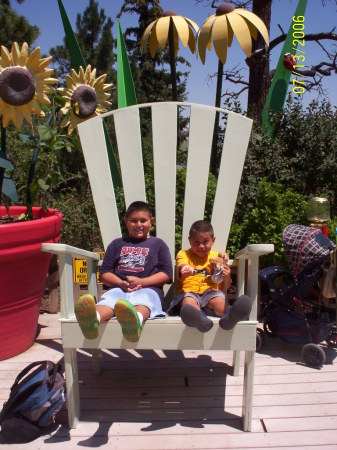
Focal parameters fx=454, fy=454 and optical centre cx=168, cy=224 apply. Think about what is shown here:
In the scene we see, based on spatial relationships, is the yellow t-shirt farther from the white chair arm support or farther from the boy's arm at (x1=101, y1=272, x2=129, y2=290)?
the white chair arm support

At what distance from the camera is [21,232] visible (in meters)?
2.17

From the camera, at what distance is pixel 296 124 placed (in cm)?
389

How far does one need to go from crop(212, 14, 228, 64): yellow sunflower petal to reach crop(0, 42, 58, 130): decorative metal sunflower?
1.50 metres

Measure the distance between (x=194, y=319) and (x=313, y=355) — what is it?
97 cm

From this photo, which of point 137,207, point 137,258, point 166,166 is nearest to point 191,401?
point 137,258

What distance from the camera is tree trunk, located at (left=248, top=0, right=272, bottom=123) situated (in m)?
4.35

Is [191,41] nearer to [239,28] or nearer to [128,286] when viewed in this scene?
[239,28]

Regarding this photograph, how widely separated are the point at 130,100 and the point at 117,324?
2.60 metres

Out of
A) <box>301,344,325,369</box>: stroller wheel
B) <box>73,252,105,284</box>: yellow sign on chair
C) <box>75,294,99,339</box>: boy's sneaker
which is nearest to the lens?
<box>75,294,99,339</box>: boy's sneaker

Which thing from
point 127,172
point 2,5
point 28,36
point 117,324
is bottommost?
point 117,324

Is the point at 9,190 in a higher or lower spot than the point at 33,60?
lower

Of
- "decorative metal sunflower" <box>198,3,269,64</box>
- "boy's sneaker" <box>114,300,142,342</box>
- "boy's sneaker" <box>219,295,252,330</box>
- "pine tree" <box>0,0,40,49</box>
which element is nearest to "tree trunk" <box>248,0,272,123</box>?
"decorative metal sunflower" <box>198,3,269,64</box>

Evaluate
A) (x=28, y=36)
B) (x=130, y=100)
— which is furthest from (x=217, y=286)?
(x=28, y=36)

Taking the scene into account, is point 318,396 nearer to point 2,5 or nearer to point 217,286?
point 217,286
